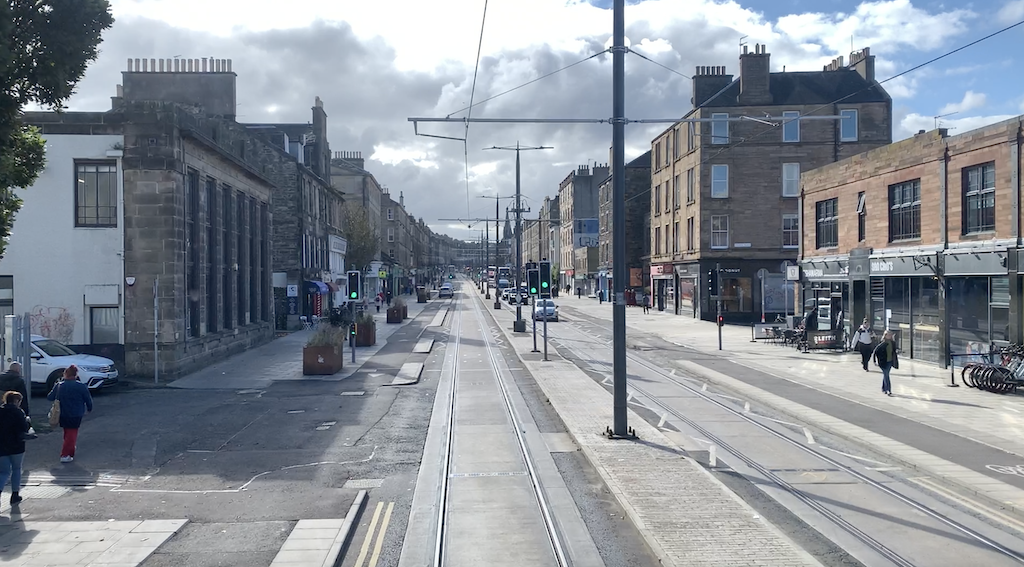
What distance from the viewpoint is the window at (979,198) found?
21172 millimetres

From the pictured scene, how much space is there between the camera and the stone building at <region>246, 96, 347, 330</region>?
141 feet

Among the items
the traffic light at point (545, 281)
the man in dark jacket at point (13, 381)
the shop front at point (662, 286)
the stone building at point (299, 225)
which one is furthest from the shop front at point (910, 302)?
the shop front at point (662, 286)

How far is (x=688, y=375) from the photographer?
23.0 meters

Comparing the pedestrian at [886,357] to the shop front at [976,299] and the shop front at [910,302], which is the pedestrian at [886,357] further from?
the shop front at [910,302]

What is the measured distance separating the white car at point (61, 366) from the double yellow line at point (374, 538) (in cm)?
1213

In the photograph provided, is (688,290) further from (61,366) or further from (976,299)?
(61,366)

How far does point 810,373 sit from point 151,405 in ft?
58.1

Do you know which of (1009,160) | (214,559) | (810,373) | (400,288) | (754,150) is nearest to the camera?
(214,559)

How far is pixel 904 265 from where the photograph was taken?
25.0m

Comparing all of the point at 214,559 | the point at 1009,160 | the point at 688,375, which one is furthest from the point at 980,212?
the point at 214,559

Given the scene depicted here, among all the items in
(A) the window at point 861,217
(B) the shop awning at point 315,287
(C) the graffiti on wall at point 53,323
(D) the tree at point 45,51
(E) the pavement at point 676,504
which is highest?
(D) the tree at point 45,51

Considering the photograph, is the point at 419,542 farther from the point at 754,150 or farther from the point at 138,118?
the point at 754,150

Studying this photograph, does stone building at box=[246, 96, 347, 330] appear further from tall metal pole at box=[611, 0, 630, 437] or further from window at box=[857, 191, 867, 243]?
tall metal pole at box=[611, 0, 630, 437]

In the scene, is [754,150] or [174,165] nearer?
[174,165]
